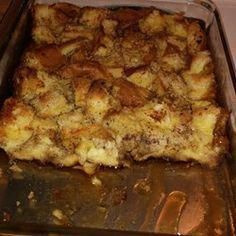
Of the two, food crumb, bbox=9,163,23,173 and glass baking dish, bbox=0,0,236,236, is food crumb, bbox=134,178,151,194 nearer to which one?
glass baking dish, bbox=0,0,236,236

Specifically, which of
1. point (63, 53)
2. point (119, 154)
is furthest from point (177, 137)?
point (63, 53)

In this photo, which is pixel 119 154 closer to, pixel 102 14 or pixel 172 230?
pixel 172 230

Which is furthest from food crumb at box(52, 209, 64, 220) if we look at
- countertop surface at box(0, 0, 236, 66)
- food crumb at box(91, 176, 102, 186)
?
countertop surface at box(0, 0, 236, 66)

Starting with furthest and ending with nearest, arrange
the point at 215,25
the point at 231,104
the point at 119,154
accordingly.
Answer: the point at 215,25 → the point at 231,104 → the point at 119,154

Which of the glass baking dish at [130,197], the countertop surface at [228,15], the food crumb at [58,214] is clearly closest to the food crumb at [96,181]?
the glass baking dish at [130,197]

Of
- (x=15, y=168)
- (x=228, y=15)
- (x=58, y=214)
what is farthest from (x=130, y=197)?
(x=228, y=15)

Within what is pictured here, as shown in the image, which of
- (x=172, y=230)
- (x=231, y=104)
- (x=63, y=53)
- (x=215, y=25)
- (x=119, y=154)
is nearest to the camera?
(x=172, y=230)

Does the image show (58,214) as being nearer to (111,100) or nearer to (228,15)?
(111,100)
